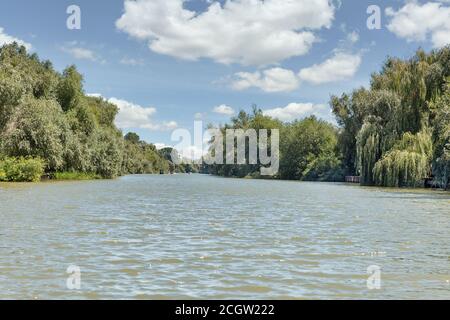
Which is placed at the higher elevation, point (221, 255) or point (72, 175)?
point (72, 175)

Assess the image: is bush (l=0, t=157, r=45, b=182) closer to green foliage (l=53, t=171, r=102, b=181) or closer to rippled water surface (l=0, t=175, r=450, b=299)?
green foliage (l=53, t=171, r=102, b=181)

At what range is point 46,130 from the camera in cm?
5397

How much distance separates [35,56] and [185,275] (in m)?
105

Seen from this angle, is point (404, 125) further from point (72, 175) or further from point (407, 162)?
point (72, 175)

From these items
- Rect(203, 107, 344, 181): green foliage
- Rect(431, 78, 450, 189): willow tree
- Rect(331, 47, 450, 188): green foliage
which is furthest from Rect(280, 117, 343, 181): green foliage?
Rect(431, 78, 450, 189): willow tree

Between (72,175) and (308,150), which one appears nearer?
(72,175)

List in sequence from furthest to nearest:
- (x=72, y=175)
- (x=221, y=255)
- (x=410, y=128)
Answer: (x=72, y=175)
(x=410, y=128)
(x=221, y=255)

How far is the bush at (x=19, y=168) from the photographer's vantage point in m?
53.2

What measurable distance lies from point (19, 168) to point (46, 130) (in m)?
4.57

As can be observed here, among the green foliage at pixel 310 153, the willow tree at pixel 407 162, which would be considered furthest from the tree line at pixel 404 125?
the green foliage at pixel 310 153

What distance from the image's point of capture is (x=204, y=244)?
13.9 metres

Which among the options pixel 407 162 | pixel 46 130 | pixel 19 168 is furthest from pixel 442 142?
pixel 19 168

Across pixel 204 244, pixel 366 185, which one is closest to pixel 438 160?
pixel 366 185

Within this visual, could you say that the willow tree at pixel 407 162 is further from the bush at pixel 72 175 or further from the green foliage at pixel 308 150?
the green foliage at pixel 308 150
